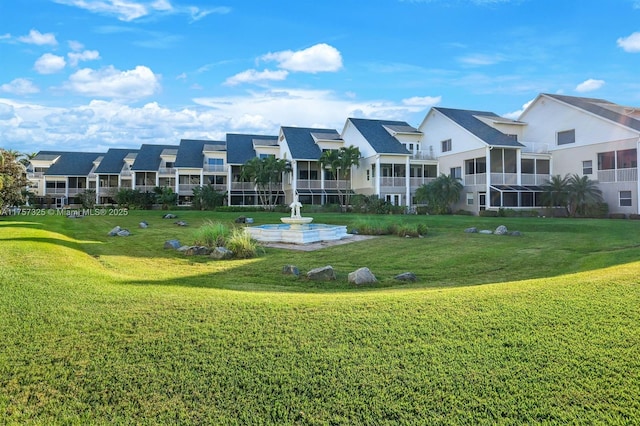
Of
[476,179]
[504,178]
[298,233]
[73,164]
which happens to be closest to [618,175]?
[504,178]

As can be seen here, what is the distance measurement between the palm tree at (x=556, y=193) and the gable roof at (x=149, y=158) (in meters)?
41.1

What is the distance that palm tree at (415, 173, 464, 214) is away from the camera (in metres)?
32.9

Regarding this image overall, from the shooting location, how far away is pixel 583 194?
29.4m

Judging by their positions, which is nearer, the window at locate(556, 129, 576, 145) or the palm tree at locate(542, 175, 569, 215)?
the palm tree at locate(542, 175, 569, 215)

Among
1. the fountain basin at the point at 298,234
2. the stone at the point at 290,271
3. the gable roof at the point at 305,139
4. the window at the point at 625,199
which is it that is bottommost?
the stone at the point at 290,271

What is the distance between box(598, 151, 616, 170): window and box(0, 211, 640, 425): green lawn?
91.7 ft

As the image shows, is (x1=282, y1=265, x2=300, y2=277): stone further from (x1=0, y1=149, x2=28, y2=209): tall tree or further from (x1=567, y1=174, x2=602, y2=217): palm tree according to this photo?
(x1=567, y1=174, x2=602, y2=217): palm tree

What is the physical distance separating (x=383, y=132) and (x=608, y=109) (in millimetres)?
18454

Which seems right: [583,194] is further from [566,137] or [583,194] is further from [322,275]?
[322,275]

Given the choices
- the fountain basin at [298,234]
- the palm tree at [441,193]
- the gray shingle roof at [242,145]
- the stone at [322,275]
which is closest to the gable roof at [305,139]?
the gray shingle roof at [242,145]

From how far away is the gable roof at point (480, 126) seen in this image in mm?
34303

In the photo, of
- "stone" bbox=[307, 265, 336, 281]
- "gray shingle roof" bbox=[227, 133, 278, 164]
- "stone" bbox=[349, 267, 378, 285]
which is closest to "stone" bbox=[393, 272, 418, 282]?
"stone" bbox=[349, 267, 378, 285]

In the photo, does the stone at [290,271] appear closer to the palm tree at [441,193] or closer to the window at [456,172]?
the palm tree at [441,193]

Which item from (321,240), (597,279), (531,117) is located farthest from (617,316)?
(531,117)
